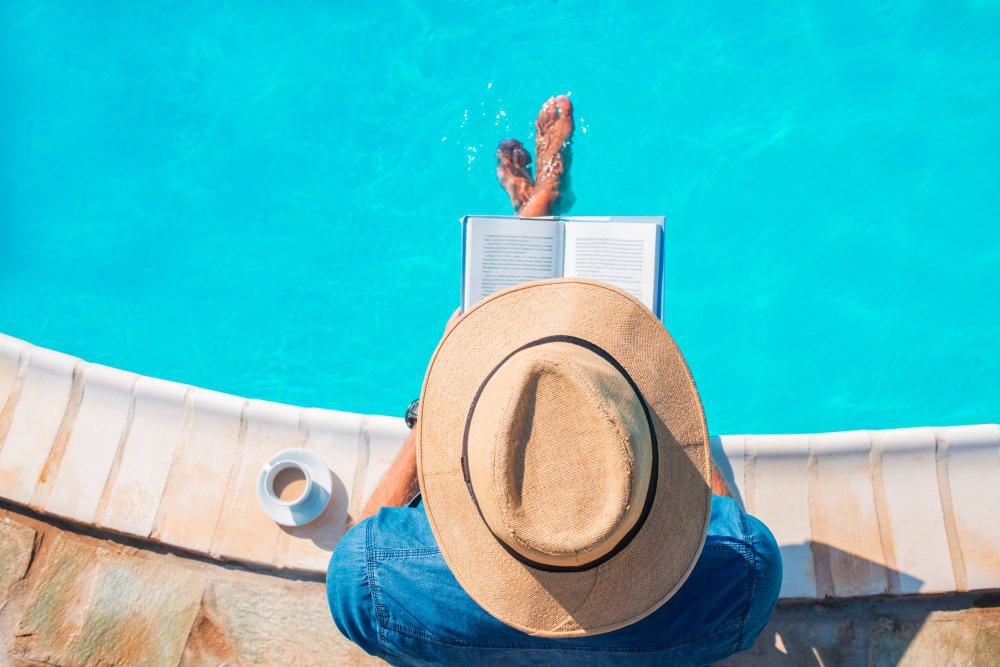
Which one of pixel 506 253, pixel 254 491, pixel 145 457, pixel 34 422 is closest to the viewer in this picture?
pixel 506 253

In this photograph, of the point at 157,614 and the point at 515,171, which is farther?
the point at 515,171

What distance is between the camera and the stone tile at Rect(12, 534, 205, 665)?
2.82 meters

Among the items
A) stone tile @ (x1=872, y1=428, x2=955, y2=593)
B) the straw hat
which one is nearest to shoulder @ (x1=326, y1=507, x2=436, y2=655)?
the straw hat

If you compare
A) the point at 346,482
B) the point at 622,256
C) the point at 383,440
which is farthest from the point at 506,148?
the point at 346,482

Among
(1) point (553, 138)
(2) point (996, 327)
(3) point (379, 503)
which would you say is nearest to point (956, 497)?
(2) point (996, 327)

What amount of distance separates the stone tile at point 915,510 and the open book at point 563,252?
1429 mm

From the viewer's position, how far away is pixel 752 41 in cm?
427

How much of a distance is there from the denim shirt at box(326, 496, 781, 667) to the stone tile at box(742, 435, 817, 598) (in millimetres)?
1065

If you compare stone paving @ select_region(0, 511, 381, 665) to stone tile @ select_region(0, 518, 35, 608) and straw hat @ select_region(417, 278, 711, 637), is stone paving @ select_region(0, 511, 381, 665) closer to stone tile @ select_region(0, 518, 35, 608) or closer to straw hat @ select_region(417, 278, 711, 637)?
stone tile @ select_region(0, 518, 35, 608)

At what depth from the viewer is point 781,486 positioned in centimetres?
286

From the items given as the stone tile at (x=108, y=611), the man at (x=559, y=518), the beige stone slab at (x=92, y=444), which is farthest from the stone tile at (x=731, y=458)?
the beige stone slab at (x=92, y=444)

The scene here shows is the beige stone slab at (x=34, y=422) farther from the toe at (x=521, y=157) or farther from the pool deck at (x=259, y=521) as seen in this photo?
the toe at (x=521, y=157)

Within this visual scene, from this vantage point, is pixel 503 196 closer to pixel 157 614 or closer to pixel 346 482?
pixel 346 482

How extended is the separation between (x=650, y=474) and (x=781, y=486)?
1774 mm
